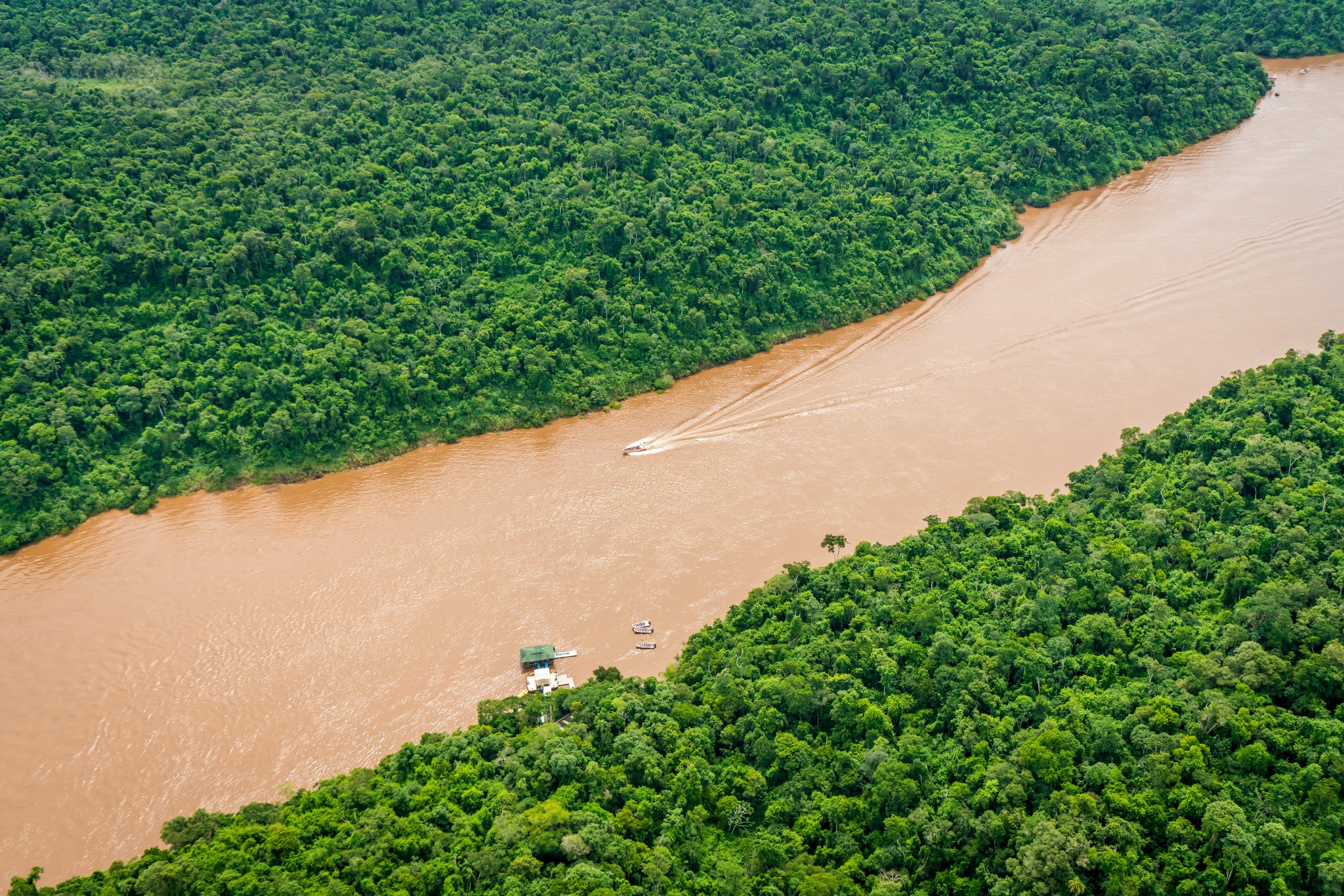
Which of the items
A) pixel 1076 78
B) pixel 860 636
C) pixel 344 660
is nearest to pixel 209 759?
pixel 344 660

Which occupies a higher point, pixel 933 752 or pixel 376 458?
pixel 376 458

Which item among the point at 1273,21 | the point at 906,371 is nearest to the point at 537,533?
the point at 906,371

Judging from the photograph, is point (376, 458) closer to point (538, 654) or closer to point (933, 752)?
point (538, 654)

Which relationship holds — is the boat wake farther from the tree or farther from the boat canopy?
the boat canopy

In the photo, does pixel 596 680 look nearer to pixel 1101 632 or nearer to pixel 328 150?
pixel 1101 632

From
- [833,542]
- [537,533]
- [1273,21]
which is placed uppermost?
[1273,21]

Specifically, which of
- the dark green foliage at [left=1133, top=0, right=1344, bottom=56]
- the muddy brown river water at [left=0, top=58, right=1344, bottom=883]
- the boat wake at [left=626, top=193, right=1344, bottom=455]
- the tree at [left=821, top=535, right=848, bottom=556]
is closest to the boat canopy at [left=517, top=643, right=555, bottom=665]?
the muddy brown river water at [left=0, top=58, right=1344, bottom=883]

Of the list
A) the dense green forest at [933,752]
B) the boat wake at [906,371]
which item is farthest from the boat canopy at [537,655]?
the boat wake at [906,371]

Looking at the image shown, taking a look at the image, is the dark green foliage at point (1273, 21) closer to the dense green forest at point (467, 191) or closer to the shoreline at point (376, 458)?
the dense green forest at point (467, 191)
